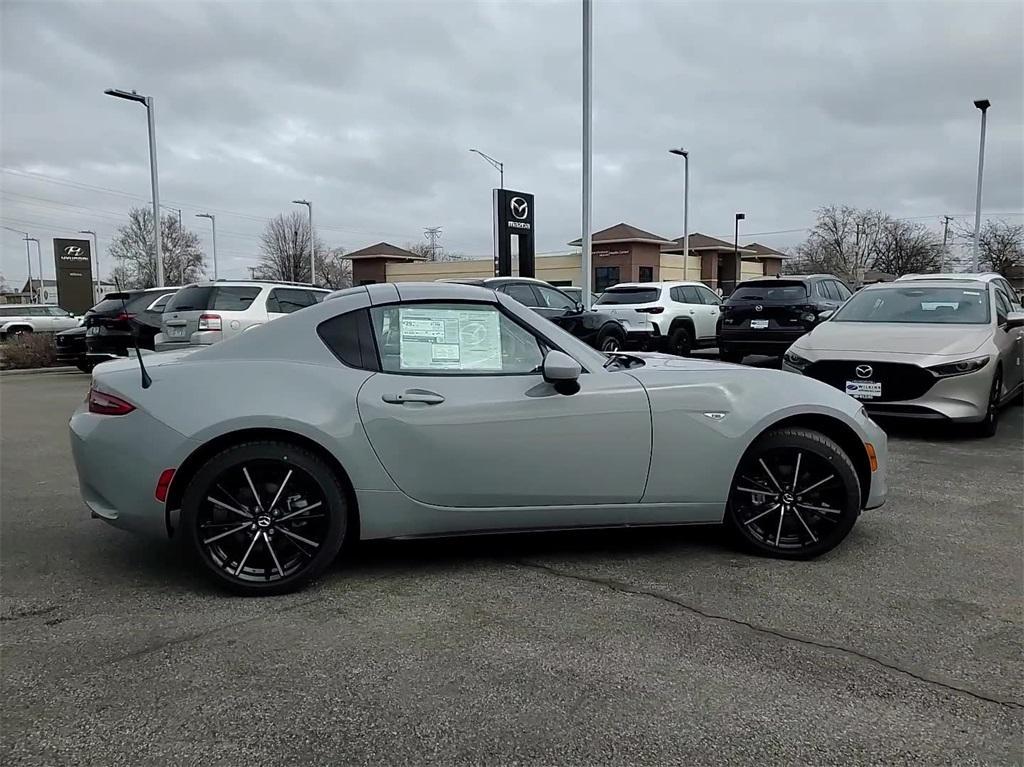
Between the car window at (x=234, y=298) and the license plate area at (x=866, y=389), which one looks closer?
the license plate area at (x=866, y=389)

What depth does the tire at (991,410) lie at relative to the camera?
279 inches

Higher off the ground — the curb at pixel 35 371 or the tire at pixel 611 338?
the tire at pixel 611 338

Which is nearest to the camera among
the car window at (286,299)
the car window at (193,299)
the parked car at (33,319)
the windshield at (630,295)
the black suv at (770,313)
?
the car window at (193,299)

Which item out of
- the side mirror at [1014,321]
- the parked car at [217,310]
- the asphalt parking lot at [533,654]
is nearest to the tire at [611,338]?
the parked car at [217,310]

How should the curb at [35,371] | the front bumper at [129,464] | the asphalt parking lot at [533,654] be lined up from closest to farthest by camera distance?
1. the asphalt parking lot at [533,654]
2. the front bumper at [129,464]
3. the curb at [35,371]

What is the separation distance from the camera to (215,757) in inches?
91.0

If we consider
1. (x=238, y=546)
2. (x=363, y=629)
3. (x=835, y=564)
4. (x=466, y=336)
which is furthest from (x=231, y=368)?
(x=835, y=564)

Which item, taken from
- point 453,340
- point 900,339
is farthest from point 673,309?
point 453,340

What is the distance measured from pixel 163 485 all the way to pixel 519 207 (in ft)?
53.0

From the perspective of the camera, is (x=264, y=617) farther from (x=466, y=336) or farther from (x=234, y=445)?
(x=466, y=336)

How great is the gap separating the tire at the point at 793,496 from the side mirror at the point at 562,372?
1.01 metres

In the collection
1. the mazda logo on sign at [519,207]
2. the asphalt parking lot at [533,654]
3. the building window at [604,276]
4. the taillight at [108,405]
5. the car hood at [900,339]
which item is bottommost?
the asphalt parking lot at [533,654]

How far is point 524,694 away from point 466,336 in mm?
1770

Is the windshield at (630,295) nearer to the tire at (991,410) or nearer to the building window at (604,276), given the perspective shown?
the tire at (991,410)
